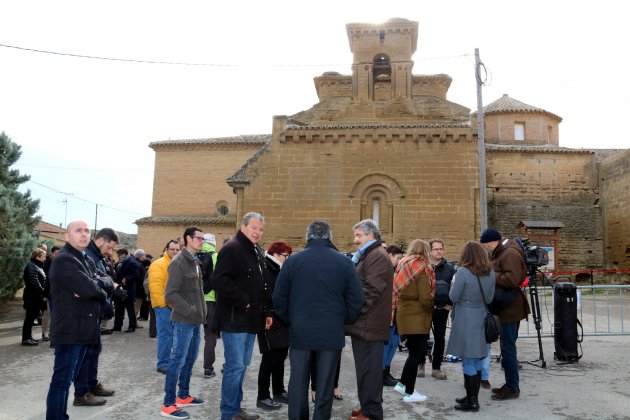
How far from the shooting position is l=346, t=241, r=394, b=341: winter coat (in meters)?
4.49

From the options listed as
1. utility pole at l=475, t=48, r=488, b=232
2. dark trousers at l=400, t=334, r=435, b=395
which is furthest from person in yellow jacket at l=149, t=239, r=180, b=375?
utility pole at l=475, t=48, r=488, b=232

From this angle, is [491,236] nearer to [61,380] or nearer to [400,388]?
[400,388]

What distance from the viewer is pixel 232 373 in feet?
14.6

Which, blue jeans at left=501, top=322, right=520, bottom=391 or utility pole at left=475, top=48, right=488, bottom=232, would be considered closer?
blue jeans at left=501, top=322, right=520, bottom=391

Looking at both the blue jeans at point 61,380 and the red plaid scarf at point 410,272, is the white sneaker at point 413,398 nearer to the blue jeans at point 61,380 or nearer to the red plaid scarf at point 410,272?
the red plaid scarf at point 410,272

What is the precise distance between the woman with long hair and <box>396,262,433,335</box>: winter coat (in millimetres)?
308

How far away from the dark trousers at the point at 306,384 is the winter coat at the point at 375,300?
1.46 feet

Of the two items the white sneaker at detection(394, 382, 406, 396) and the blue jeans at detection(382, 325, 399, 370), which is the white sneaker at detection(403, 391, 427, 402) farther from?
the blue jeans at detection(382, 325, 399, 370)

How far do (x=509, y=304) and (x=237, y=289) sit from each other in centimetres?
337

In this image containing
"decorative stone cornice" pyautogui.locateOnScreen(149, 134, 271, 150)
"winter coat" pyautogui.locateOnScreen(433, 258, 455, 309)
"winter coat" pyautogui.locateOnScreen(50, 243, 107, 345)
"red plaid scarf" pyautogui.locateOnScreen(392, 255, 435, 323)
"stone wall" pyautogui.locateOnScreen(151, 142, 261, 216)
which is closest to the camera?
"winter coat" pyautogui.locateOnScreen(50, 243, 107, 345)

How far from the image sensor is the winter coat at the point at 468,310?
17.0ft

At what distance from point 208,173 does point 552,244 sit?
23252 mm

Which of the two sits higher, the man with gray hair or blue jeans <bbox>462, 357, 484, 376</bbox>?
the man with gray hair

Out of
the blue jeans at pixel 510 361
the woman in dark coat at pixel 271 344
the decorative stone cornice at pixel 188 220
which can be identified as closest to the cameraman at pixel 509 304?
the blue jeans at pixel 510 361
